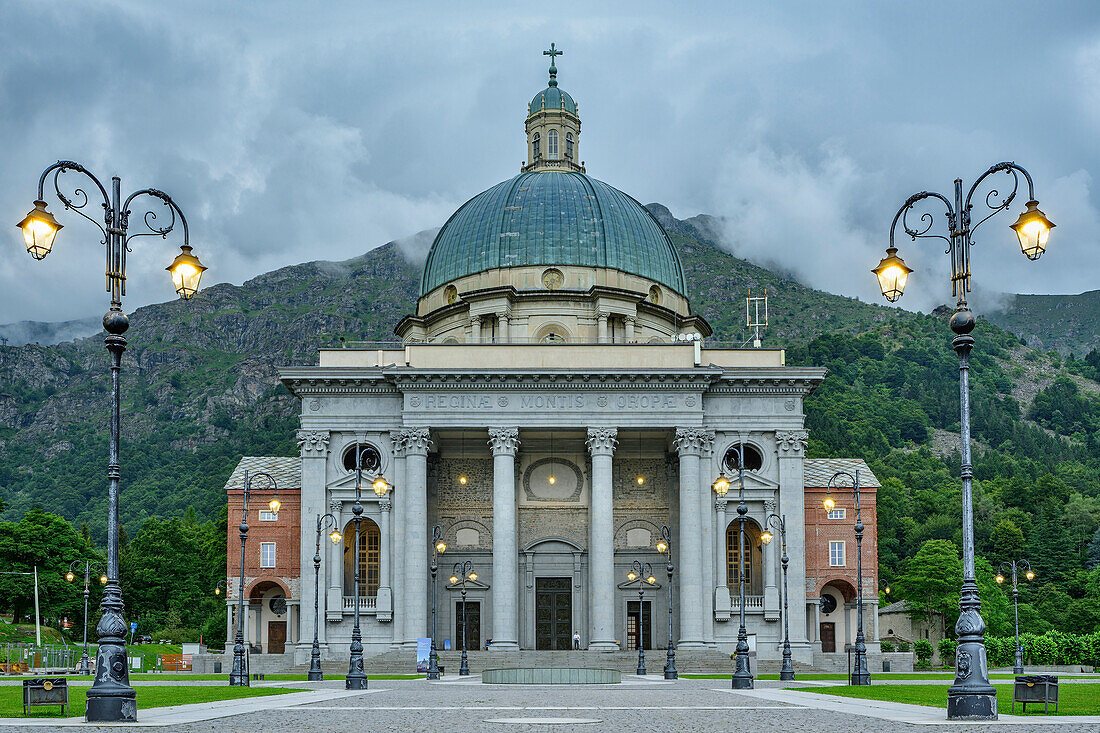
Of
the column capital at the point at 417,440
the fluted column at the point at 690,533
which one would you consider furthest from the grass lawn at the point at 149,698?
the fluted column at the point at 690,533

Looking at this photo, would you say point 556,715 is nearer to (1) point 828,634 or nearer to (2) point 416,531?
(2) point 416,531

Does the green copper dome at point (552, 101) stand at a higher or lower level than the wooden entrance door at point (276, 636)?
higher

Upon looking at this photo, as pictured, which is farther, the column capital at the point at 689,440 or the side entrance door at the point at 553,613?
the side entrance door at the point at 553,613

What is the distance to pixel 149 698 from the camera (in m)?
31.0

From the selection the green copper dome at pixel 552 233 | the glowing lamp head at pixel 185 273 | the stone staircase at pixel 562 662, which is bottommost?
the stone staircase at pixel 562 662

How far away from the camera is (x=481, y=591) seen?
65875mm

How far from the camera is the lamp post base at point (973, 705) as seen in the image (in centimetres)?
2138

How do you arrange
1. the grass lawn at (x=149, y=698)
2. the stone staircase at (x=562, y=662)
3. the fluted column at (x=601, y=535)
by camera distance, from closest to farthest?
the grass lawn at (x=149, y=698) → the stone staircase at (x=562, y=662) → the fluted column at (x=601, y=535)

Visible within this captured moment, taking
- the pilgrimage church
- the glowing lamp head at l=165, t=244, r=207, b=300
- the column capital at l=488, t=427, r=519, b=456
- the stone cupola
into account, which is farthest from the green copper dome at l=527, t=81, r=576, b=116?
the glowing lamp head at l=165, t=244, r=207, b=300

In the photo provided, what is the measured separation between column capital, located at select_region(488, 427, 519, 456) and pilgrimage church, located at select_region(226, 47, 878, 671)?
10 centimetres

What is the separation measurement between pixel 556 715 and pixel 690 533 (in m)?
38.0

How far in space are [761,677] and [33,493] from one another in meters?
146

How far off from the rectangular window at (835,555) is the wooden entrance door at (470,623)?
64.0 ft

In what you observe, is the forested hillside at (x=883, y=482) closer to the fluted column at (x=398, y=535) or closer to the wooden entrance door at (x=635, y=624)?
the wooden entrance door at (x=635, y=624)
